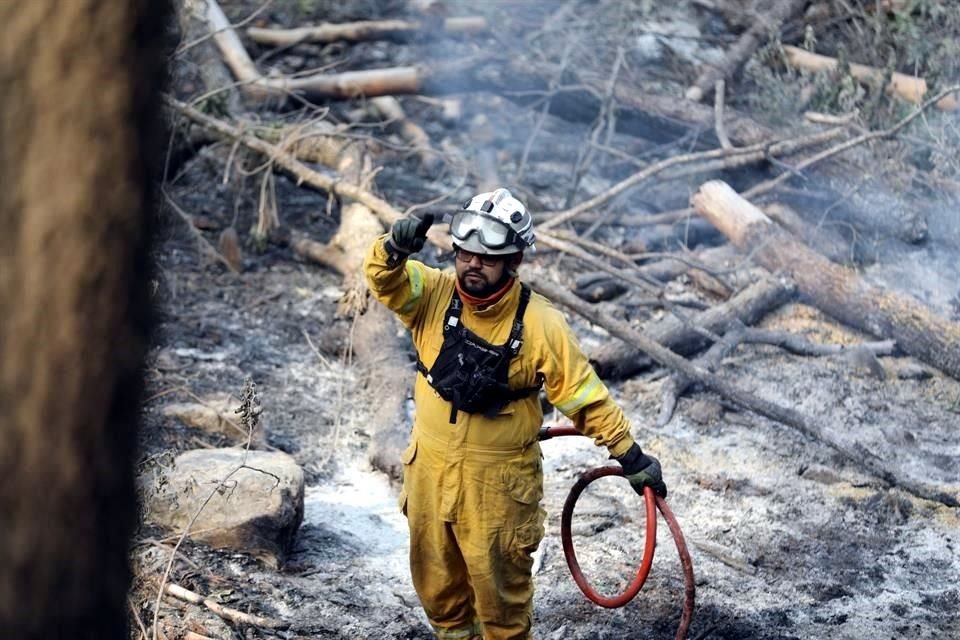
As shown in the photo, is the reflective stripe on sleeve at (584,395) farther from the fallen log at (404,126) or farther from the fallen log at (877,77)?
the fallen log at (877,77)

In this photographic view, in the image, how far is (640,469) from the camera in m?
4.21

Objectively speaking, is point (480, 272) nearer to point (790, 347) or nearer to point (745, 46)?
point (790, 347)

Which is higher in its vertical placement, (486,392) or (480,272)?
(480,272)

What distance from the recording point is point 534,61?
10.5 metres

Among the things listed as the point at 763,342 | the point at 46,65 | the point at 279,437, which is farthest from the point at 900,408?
the point at 46,65

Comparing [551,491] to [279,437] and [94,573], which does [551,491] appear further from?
[94,573]

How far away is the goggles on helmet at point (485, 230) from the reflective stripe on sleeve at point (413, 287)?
25cm

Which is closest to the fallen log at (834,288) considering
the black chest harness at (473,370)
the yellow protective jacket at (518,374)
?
the yellow protective jacket at (518,374)

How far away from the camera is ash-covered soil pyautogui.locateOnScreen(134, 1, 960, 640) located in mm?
4945

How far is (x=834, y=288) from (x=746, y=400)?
5.64ft

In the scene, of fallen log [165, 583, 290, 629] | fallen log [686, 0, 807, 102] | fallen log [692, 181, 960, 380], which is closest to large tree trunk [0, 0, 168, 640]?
fallen log [165, 583, 290, 629]

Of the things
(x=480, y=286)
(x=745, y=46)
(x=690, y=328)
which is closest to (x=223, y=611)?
(x=480, y=286)

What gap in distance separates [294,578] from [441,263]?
11.6 ft

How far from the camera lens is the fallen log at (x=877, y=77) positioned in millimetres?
9570
